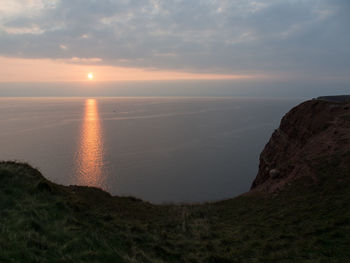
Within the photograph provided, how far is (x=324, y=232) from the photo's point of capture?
10.2m

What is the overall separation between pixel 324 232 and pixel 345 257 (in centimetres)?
214

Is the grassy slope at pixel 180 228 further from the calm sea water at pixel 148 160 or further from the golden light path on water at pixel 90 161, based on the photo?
the golden light path on water at pixel 90 161

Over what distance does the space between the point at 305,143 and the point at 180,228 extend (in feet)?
69.3

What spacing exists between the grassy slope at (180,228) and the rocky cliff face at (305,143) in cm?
213

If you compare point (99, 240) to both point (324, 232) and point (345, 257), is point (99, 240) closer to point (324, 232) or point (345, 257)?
point (345, 257)

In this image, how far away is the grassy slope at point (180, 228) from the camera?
8242 mm

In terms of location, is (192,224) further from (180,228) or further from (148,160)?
(148,160)

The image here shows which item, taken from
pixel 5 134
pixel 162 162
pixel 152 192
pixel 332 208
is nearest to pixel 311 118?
pixel 332 208

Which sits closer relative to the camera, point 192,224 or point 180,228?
point 180,228

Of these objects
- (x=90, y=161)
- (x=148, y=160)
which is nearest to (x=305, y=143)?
(x=148, y=160)

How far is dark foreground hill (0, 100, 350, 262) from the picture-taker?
841 cm

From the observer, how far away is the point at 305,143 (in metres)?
26.8

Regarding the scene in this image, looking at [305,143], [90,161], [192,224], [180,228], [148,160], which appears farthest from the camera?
[148,160]

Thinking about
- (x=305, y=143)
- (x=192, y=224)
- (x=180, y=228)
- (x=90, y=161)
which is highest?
(x=305, y=143)
